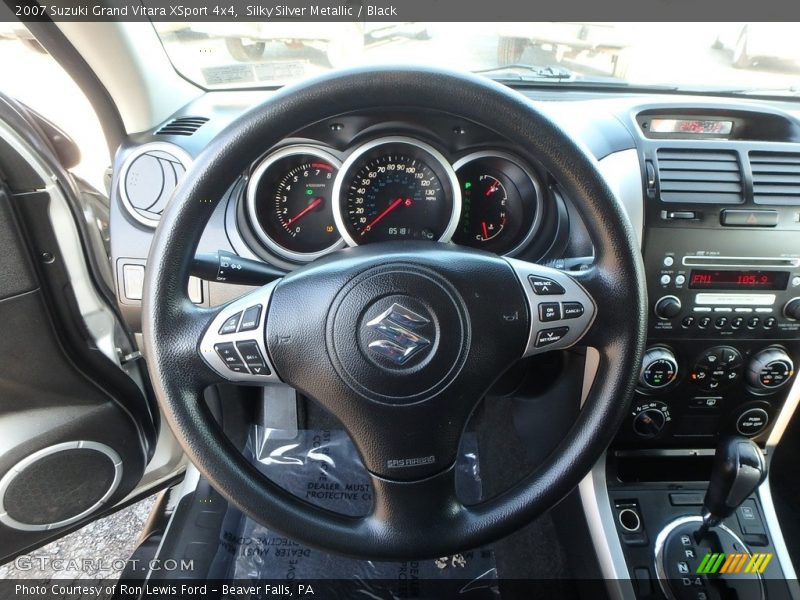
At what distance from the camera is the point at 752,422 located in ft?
4.57

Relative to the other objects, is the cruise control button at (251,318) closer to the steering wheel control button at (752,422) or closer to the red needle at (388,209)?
the red needle at (388,209)

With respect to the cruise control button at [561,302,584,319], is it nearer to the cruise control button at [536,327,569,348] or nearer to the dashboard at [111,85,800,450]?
the cruise control button at [536,327,569,348]

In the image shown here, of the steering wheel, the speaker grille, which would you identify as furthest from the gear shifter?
the speaker grille

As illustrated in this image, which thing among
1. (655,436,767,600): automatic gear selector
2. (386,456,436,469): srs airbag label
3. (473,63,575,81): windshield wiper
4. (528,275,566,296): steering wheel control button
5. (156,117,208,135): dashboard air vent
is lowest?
(655,436,767,600): automatic gear selector

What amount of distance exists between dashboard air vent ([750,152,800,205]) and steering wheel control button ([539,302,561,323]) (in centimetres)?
61

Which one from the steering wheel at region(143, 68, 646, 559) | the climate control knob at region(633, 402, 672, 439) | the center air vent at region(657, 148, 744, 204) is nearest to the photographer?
the steering wheel at region(143, 68, 646, 559)

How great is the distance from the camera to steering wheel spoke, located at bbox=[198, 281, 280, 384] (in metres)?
0.84

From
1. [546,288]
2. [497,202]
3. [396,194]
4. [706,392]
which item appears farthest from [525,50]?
[706,392]

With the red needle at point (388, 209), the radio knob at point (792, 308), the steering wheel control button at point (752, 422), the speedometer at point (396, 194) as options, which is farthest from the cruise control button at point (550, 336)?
the steering wheel control button at point (752, 422)

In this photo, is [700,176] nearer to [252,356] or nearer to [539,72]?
[539,72]

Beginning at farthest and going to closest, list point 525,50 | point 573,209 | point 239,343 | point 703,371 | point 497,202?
point 525,50 < point 703,371 < point 497,202 < point 573,209 < point 239,343

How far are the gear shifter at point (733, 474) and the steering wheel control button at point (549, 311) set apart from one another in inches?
22.5

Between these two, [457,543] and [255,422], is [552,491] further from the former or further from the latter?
[255,422]

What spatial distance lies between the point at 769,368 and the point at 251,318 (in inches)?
44.0
